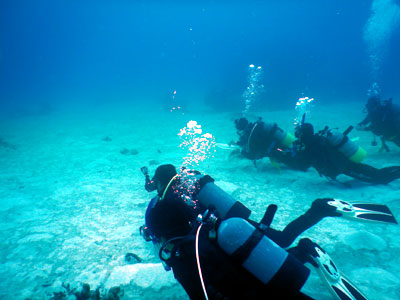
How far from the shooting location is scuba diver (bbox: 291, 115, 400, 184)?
6230mm

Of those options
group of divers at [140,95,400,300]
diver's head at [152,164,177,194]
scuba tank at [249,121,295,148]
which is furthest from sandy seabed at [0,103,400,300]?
diver's head at [152,164,177,194]

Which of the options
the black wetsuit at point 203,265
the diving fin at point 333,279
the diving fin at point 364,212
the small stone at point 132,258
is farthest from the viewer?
the diving fin at point 364,212

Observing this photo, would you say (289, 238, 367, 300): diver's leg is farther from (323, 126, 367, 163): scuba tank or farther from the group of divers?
(323, 126, 367, 163): scuba tank

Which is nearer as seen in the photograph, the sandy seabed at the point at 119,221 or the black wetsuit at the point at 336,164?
the sandy seabed at the point at 119,221

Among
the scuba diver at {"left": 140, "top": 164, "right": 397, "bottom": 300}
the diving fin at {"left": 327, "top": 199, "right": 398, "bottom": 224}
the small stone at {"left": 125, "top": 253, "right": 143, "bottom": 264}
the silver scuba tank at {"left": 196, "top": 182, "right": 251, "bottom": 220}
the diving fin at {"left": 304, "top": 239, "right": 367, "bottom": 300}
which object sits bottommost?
the small stone at {"left": 125, "top": 253, "right": 143, "bottom": 264}

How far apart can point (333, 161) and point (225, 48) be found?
582 ft

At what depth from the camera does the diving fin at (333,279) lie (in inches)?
117

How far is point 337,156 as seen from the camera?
644cm

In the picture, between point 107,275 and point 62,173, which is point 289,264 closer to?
point 107,275

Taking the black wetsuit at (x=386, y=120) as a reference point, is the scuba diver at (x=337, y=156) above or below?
below

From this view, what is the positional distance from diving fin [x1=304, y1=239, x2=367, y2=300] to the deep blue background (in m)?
30.3

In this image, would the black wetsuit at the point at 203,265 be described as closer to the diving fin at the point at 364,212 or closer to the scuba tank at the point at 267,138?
the diving fin at the point at 364,212

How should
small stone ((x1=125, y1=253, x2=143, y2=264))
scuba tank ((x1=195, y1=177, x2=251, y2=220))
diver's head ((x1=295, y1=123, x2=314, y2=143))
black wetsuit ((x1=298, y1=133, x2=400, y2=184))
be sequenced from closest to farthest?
1. scuba tank ((x1=195, y1=177, x2=251, y2=220))
2. small stone ((x1=125, y1=253, x2=143, y2=264))
3. black wetsuit ((x1=298, y1=133, x2=400, y2=184))
4. diver's head ((x1=295, y1=123, x2=314, y2=143))

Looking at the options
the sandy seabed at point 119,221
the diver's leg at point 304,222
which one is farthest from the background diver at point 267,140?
the diver's leg at point 304,222
